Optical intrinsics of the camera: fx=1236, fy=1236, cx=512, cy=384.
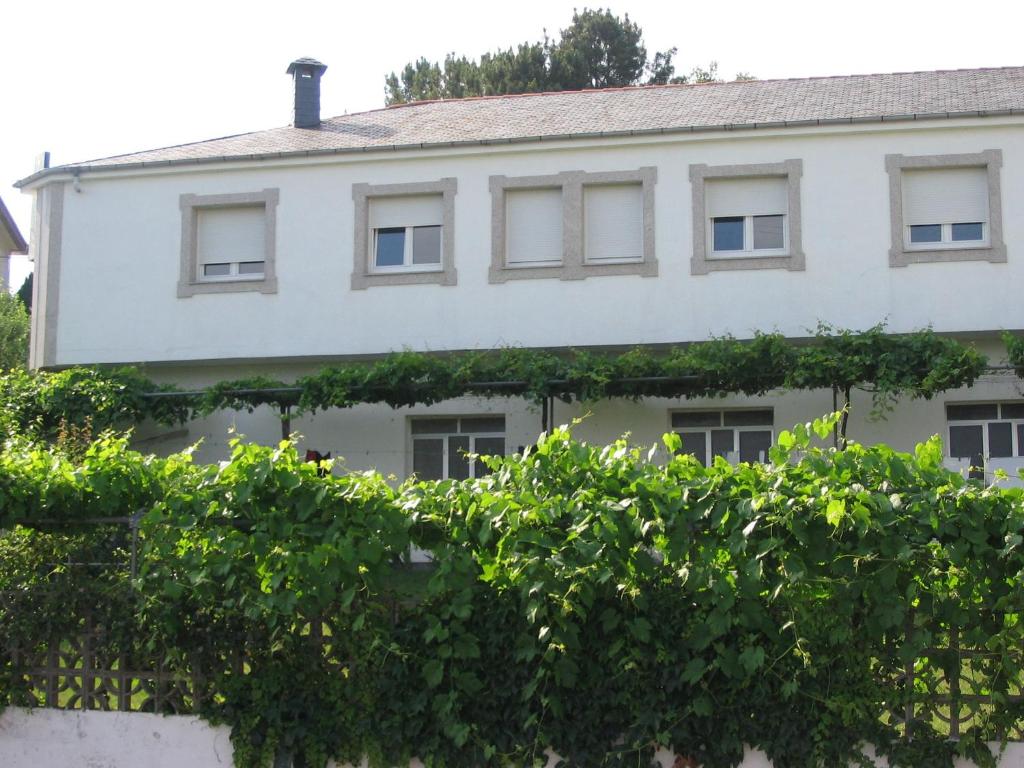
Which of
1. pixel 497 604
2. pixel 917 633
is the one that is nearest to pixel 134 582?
pixel 497 604

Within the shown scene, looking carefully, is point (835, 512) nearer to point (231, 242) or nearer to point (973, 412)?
point (973, 412)

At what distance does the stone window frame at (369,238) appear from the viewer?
59.9ft

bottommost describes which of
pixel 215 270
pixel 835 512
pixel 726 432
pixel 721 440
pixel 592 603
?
pixel 592 603

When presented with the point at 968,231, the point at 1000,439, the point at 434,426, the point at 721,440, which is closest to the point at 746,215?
the point at 968,231

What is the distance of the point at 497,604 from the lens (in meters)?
6.28

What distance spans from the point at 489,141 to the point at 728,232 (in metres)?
3.74

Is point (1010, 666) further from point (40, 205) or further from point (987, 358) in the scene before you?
point (40, 205)

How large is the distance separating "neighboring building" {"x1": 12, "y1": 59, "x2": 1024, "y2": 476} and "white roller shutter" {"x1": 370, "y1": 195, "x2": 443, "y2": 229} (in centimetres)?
3

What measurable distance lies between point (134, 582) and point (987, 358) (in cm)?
1242

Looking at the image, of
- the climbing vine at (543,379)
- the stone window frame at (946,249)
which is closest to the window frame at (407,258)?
the climbing vine at (543,379)

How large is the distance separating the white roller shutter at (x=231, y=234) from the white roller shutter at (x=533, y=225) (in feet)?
12.8

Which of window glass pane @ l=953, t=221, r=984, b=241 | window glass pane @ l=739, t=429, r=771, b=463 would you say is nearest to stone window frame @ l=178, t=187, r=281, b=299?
window glass pane @ l=739, t=429, r=771, b=463

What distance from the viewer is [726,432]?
1777 centimetres

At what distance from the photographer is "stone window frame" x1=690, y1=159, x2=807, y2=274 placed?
17.4 metres
